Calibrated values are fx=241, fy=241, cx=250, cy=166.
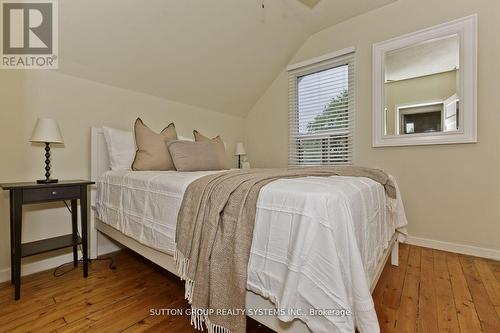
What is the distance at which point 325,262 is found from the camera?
2.61 feet

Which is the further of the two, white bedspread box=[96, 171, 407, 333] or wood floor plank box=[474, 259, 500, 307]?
wood floor plank box=[474, 259, 500, 307]

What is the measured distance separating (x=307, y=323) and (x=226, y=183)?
643 millimetres

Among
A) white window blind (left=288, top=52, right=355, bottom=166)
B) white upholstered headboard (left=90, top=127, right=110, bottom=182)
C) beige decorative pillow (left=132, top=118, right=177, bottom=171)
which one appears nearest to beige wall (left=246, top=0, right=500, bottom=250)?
white window blind (left=288, top=52, right=355, bottom=166)

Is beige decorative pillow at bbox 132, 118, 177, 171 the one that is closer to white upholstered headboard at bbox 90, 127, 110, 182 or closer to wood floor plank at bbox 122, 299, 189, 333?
white upholstered headboard at bbox 90, 127, 110, 182

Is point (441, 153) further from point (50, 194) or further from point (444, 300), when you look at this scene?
point (50, 194)

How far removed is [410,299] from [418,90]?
6.57ft

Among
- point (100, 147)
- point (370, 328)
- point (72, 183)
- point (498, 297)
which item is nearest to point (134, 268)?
point (72, 183)

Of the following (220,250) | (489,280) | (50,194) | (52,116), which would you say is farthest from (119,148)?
(489,280)

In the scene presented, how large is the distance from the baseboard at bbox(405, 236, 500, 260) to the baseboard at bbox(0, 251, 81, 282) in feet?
10.7

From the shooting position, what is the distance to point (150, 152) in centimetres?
218

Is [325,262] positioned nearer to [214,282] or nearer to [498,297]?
[214,282]

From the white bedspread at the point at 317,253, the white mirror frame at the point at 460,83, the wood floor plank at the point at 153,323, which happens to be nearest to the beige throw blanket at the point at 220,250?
the white bedspread at the point at 317,253

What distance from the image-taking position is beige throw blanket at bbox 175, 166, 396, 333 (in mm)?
977

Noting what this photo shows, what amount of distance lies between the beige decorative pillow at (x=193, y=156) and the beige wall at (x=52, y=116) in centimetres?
73
